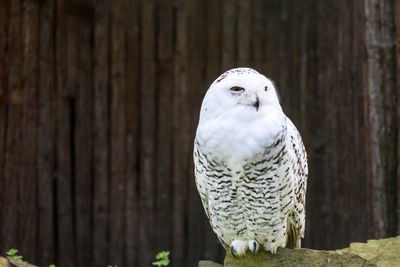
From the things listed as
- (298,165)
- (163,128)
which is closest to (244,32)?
(163,128)

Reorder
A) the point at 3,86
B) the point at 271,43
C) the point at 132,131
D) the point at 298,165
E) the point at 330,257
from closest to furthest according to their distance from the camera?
the point at 330,257
the point at 298,165
the point at 3,86
the point at 132,131
the point at 271,43

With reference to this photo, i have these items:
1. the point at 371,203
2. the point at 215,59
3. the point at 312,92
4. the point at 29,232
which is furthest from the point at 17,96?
the point at 371,203

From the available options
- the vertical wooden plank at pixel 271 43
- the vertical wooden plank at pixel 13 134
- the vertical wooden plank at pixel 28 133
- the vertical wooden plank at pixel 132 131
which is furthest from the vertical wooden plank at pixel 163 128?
the vertical wooden plank at pixel 13 134

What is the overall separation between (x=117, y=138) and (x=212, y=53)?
3.80ft

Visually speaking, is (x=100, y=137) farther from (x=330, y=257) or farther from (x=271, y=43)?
(x=330, y=257)

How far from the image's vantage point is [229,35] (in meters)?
5.38

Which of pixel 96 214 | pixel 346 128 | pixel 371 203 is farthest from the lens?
pixel 96 214

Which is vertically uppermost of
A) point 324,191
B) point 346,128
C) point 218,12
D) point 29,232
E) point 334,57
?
point 218,12

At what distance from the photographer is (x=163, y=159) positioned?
525cm

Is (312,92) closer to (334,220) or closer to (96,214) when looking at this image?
(334,220)

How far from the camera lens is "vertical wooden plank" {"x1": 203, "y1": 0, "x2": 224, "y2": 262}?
5293mm

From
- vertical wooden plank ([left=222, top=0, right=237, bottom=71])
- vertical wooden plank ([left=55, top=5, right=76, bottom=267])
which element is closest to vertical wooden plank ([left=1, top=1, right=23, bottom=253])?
vertical wooden plank ([left=55, top=5, right=76, bottom=267])

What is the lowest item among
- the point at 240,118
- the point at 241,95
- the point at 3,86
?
the point at 240,118

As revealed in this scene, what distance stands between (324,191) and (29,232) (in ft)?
8.52
